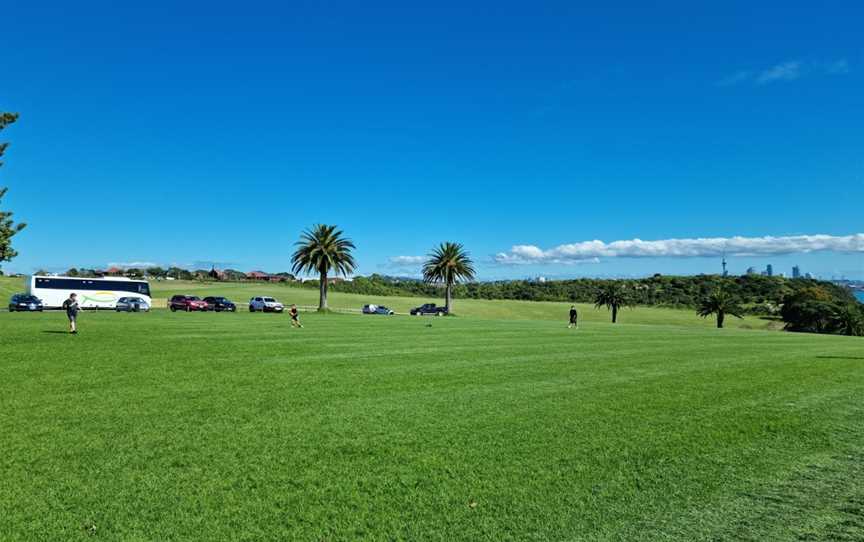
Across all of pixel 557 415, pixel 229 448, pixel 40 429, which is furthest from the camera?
pixel 557 415

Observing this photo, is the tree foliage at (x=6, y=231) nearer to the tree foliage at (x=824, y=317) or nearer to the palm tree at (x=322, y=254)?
the palm tree at (x=322, y=254)

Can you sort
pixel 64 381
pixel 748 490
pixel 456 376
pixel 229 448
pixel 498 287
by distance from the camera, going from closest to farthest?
pixel 748 490 < pixel 229 448 < pixel 64 381 < pixel 456 376 < pixel 498 287

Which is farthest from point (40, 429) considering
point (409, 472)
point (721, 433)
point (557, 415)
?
point (721, 433)

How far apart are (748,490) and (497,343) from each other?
20.2 metres

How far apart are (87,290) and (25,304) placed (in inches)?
389

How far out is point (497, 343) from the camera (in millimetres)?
26953

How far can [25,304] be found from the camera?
59438 millimetres

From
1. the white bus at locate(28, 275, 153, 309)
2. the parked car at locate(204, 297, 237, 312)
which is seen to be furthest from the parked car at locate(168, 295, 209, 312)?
the white bus at locate(28, 275, 153, 309)

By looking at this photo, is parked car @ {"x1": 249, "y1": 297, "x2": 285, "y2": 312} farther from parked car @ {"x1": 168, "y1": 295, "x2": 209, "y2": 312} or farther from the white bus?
the white bus

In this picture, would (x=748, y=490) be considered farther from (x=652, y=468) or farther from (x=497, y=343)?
(x=497, y=343)

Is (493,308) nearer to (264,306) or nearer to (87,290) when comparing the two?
(264,306)

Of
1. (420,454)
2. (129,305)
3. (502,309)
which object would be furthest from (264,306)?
(420,454)

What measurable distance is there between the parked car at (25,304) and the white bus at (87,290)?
629 centimetres

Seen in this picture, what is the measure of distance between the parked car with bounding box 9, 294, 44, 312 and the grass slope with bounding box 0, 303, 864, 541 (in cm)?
5281
